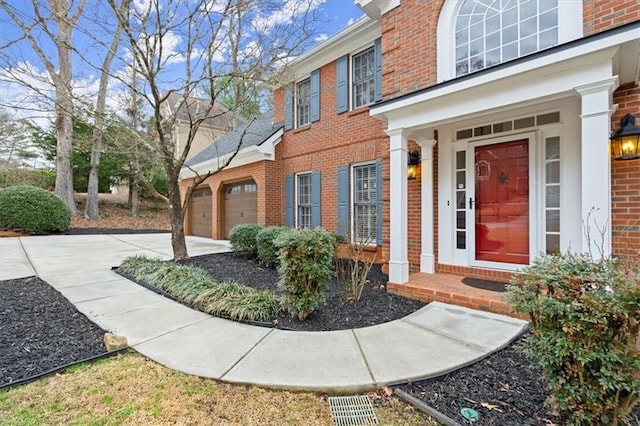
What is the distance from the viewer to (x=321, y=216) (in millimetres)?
8281

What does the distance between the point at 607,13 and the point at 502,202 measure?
2.55 m

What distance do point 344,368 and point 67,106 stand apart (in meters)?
7.04

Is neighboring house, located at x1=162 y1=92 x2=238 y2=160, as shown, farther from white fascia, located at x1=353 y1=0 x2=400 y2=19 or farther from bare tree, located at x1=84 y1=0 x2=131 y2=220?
white fascia, located at x1=353 y1=0 x2=400 y2=19

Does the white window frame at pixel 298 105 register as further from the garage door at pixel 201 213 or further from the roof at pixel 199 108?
the garage door at pixel 201 213

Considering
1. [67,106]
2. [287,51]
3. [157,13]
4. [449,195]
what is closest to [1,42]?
[67,106]

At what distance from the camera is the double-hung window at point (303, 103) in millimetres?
8797

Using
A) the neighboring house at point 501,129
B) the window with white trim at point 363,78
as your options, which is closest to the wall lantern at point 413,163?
the neighboring house at point 501,129

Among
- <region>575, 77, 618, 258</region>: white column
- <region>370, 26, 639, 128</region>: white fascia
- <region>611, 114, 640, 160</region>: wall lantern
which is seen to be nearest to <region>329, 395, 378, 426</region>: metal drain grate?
<region>575, 77, 618, 258</region>: white column

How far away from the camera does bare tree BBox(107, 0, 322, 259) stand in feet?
17.9

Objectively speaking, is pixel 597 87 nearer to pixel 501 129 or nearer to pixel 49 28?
pixel 501 129

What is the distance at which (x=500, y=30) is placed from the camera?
177 inches

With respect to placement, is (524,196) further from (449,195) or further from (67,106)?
(67,106)

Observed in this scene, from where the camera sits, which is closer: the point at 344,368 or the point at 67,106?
the point at 344,368

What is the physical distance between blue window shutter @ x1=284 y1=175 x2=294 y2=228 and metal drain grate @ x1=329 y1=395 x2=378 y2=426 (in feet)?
22.9
